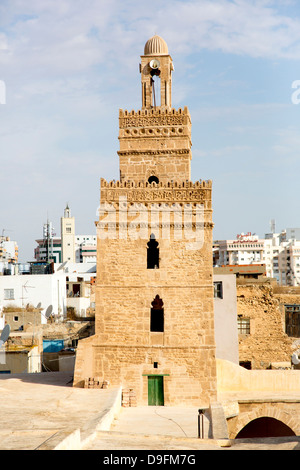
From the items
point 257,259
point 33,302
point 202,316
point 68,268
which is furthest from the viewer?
point 257,259

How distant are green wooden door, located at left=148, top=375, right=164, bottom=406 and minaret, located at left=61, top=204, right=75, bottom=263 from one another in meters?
87.4

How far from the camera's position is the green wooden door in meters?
19.7

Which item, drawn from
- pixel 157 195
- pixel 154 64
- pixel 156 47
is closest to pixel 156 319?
pixel 157 195

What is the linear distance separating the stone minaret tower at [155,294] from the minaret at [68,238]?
284ft

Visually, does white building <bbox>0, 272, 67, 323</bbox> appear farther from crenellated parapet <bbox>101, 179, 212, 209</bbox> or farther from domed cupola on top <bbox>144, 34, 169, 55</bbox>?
domed cupola on top <bbox>144, 34, 169, 55</bbox>

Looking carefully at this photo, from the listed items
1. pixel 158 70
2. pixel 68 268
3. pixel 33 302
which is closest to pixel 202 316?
pixel 158 70

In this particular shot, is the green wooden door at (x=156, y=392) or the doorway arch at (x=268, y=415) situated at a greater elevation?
the green wooden door at (x=156, y=392)

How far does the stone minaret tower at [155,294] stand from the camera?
19.8m

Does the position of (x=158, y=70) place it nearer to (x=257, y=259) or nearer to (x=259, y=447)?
(x=259, y=447)

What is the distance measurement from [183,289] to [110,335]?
2939 millimetres

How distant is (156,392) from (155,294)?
325 centimetres

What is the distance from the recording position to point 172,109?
22.0 meters

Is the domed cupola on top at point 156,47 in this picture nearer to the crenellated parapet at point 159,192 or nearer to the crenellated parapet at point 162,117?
the crenellated parapet at point 162,117

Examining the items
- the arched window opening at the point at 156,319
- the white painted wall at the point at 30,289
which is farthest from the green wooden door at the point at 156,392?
the white painted wall at the point at 30,289
